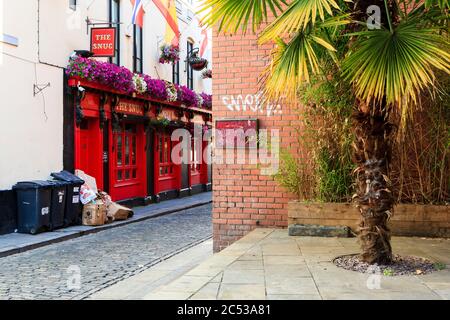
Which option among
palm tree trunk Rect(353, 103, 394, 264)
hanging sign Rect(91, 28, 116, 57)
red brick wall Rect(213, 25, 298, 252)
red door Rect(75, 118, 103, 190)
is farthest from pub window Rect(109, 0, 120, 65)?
palm tree trunk Rect(353, 103, 394, 264)

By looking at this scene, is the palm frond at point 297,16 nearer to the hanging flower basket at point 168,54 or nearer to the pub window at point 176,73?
the hanging flower basket at point 168,54

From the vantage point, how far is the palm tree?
15.2 feet

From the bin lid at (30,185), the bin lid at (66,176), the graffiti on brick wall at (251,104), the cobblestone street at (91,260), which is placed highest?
the graffiti on brick wall at (251,104)

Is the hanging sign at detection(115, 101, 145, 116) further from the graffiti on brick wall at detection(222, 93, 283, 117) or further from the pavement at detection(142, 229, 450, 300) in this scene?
the pavement at detection(142, 229, 450, 300)

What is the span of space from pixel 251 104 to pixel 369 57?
382cm

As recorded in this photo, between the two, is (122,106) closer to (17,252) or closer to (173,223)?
(173,223)

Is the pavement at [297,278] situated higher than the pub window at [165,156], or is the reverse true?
the pub window at [165,156]

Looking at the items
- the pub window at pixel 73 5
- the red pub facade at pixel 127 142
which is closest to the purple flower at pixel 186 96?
the red pub facade at pixel 127 142

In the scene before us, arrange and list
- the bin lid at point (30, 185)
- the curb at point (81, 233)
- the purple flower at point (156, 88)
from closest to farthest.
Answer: the curb at point (81, 233) < the bin lid at point (30, 185) < the purple flower at point (156, 88)

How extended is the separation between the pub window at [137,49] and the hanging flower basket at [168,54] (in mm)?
1057

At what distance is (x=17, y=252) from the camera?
9469 mm

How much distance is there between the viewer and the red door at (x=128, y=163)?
16.1 m

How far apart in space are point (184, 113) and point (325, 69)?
15.0 m
